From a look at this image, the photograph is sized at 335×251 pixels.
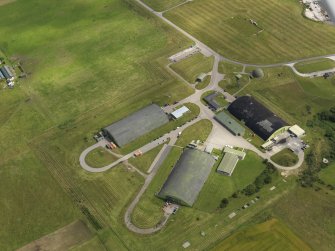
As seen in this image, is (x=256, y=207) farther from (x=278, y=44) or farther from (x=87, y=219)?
(x=278, y=44)

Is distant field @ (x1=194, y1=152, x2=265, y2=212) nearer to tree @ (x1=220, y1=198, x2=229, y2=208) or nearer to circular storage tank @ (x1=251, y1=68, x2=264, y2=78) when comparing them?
tree @ (x1=220, y1=198, x2=229, y2=208)

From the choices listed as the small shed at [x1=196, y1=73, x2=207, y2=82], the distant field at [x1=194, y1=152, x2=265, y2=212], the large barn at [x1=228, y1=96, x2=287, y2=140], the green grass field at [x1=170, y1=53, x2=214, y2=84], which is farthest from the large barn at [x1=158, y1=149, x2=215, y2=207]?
the green grass field at [x1=170, y1=53, x2=214, y2=84]

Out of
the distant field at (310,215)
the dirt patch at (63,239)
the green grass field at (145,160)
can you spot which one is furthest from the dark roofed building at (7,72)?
the distant field at (310,215)

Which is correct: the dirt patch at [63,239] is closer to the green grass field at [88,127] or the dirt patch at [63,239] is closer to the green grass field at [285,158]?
the green grass field at [88,127]

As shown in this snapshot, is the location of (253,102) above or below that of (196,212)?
above

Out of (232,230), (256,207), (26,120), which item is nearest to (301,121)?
(256,207)

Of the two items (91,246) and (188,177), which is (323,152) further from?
(91,246)
